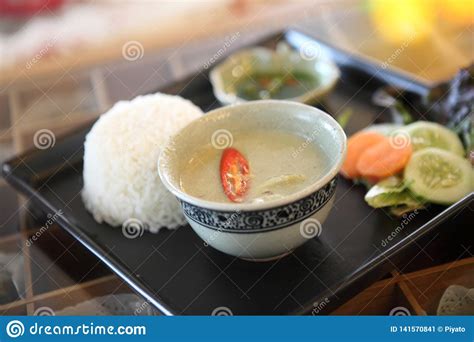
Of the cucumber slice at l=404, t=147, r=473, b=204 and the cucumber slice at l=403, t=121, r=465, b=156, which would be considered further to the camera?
the cucumber slice at l=403, t=121, r=465, b=156

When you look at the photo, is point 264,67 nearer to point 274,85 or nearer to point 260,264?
Result: point 274,85

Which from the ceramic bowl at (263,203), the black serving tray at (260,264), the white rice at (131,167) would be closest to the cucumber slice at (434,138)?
the black serving tray at (260,264)

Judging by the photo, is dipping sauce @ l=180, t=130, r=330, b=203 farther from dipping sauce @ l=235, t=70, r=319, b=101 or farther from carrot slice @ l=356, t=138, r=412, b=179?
dipping sauce @ l=235, t=70, r=319, b=101

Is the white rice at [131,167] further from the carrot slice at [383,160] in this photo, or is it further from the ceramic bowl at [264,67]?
the carrot slice at [383,160]

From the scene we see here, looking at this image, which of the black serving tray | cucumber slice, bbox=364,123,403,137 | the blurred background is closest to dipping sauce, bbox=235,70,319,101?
the blurred background

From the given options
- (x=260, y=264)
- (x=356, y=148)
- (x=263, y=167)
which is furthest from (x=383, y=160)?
(x=260, y=264)

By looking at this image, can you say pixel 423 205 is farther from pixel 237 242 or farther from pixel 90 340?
pixel 90 340
